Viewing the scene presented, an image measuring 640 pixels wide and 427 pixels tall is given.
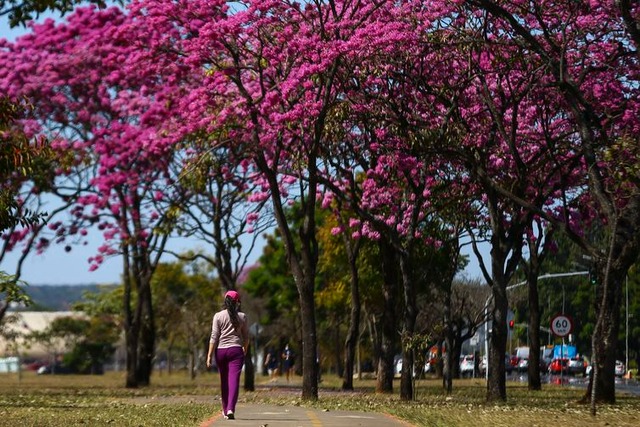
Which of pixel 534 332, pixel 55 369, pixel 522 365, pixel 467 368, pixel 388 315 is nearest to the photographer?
pixel 388 315

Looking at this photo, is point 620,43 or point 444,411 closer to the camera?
point 444,411

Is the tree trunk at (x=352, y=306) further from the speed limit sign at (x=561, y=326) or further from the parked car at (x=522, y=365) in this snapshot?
the parked car at (x=522, y=365)

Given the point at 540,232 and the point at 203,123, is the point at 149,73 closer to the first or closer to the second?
the point at 203,123

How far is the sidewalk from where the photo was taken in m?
19.8

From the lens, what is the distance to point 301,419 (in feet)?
70.2

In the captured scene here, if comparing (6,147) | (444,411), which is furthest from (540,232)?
(6,147)

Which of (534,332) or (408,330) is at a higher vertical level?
(534,332)

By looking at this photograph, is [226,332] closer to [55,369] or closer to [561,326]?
[561,326]

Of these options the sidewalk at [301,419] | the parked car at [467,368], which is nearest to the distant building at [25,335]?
the parked car at [467,368]

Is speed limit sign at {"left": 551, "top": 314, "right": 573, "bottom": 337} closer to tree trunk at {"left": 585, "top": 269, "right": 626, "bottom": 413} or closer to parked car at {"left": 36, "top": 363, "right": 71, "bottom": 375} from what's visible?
tree trunk at {"left": 585, "top": 269, "right": 626, "bottom": 413}

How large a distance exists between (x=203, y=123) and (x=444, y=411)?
11.0m

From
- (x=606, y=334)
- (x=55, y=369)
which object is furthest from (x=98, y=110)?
(x=55, y=369)

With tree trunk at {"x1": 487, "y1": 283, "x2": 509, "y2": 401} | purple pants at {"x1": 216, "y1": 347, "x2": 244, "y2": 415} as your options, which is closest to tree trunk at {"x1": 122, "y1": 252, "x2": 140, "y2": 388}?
tree trunk at {"x1": 487, "y1": 283, "x2": 509, "y2": 401}

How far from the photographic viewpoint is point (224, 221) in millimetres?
46531
